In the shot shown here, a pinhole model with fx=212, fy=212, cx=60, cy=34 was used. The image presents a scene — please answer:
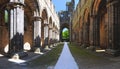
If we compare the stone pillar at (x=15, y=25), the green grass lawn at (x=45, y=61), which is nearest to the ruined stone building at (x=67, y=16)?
the green grass lawn at (x=45, y=61)

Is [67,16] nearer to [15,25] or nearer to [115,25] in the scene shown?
[115,25]

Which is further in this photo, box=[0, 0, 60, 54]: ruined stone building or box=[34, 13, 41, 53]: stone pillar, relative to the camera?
box=[34, 13, 41, 53]: stone pillar

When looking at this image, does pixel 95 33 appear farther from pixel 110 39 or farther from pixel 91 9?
pixel 110 39

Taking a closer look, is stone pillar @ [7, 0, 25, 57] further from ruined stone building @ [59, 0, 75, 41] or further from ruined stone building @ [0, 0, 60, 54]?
ruined stone building @ [59, 0, 75, 41]

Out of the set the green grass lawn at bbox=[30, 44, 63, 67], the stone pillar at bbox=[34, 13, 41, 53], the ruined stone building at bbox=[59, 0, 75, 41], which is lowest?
the green grass lawn at bbox=[30, 44, 63, 67]

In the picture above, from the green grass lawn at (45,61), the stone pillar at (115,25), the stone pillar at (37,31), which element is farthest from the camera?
the stone pillar at (37,31)

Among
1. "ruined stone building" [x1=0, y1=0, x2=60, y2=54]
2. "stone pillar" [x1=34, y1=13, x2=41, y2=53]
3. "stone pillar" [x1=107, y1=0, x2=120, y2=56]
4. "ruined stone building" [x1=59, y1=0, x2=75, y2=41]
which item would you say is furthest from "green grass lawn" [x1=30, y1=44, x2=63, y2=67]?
"ruined stone building" [x1=59, y1=0, x2=75, y2=41]

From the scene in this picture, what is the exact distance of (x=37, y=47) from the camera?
686 inches

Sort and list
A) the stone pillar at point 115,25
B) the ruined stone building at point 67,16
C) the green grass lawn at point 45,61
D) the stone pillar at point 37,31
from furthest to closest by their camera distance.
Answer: the ruined stone building at point 67,16, the stone pillar at point 37,31, the stone pillar at point 115,25, the green grass lawn at point 45,61

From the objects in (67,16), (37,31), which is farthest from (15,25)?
(67,16)

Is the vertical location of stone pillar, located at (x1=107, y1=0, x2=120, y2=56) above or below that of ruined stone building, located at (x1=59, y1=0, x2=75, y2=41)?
below

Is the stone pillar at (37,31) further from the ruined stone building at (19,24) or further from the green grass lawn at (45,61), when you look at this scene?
the green grass lawn at (45,61)

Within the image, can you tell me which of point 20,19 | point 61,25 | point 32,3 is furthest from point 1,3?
point 61,25

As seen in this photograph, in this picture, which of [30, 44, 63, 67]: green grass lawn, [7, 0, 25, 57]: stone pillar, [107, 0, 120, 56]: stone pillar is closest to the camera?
[30, 44, 63, 67]: green grass lawn
